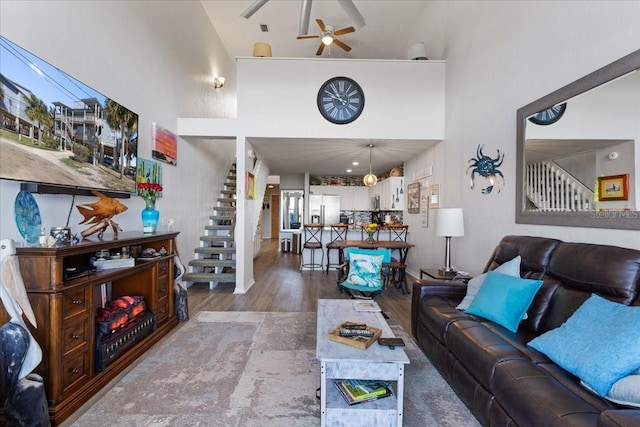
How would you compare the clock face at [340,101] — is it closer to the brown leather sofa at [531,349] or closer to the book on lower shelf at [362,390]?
the brown leather sofa at [531,349]

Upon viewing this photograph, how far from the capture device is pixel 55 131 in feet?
7.54

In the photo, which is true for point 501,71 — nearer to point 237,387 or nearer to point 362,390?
point 362,390

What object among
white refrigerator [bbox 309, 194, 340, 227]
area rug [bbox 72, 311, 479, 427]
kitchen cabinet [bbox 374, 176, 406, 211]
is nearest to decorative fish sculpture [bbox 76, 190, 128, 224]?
area rug [bbox 72, 311, 479, 427]

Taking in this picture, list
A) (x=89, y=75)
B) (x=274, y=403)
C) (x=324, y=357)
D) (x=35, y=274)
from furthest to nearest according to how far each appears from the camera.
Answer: (x=89, y=75)
(x=274, y=403)
(x=35, y=274)
(x=324, y=357)

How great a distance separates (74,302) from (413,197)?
19.0 feet

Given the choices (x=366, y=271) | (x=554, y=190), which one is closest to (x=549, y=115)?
(x=554, y=190)

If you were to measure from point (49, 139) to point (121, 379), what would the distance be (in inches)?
73.5

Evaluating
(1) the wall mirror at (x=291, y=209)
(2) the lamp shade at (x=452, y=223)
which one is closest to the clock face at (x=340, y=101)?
(2) the lamp shade at (x=452, y=223)

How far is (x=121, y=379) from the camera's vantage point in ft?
7.46

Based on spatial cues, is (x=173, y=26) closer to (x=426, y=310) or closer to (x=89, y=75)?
(x=89, y=75)

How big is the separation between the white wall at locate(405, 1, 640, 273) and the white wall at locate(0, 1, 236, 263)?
4.05 m

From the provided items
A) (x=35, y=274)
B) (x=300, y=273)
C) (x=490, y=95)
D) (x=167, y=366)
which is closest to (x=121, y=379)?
(x=167, y=366)

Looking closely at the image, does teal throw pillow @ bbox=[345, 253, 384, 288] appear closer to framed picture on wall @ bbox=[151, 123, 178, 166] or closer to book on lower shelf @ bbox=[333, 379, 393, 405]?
book on lower shelf @ bbox=[333, 379, 393, 405]

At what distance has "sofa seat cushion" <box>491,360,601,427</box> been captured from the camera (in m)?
1.20
